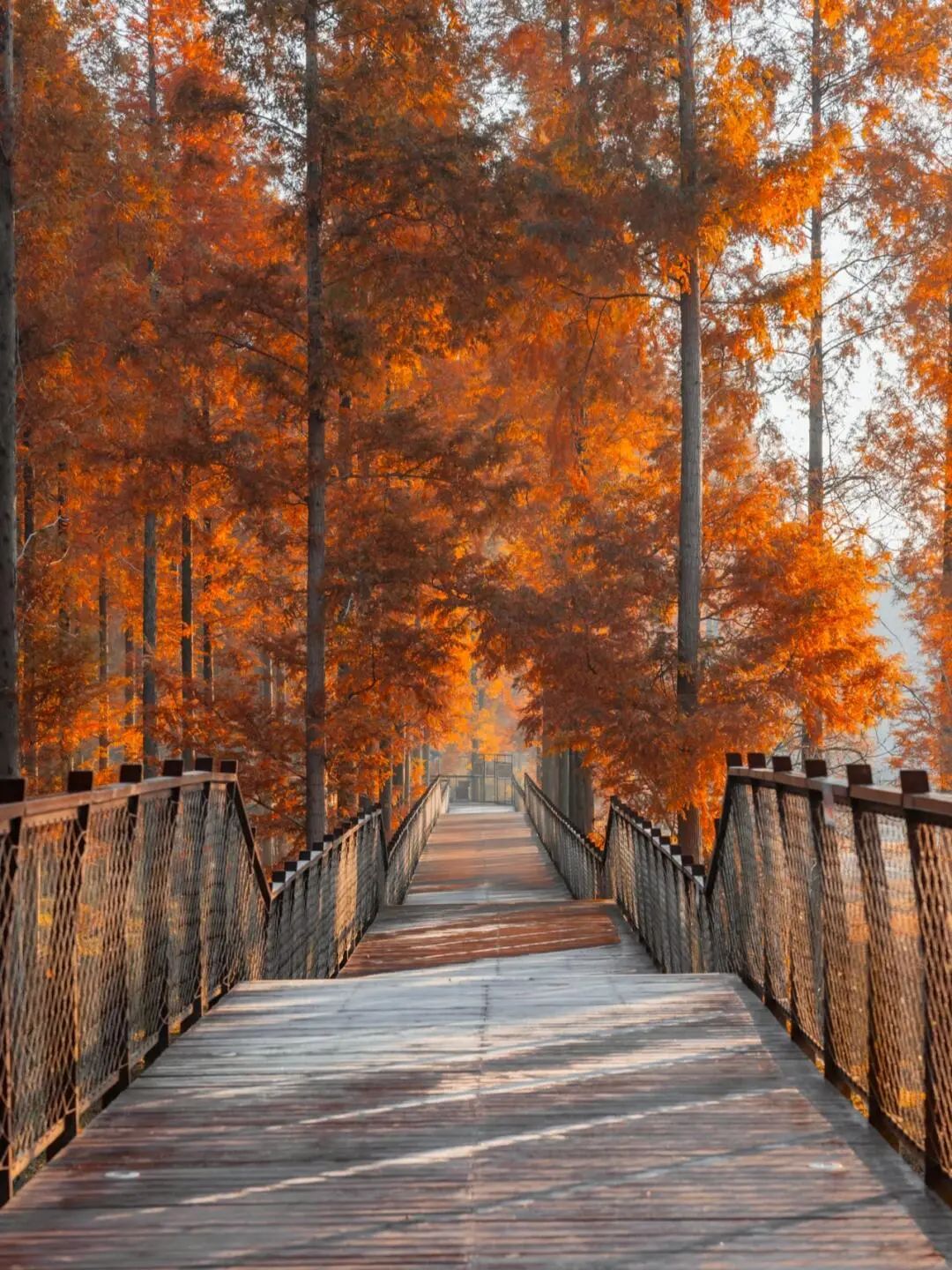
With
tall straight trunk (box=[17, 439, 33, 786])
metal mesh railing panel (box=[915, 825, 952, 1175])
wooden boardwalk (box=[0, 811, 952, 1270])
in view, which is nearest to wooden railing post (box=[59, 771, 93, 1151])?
wooden boardwalk (box=[0, 811, 952, 1270])

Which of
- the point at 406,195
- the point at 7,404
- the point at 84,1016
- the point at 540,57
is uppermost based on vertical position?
the point at 540,57

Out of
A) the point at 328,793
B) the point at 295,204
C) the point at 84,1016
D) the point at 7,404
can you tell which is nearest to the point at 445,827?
the point at 328,793

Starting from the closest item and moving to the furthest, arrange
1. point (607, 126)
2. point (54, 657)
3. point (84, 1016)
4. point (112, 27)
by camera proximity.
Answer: point (84, 1016) < point (607, 126) < point (54, 657) < point (112, 27)

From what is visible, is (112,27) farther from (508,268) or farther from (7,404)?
(7,404)

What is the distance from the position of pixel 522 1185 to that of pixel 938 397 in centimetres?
1778

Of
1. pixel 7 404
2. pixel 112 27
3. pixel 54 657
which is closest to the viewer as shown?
pixel 7 404

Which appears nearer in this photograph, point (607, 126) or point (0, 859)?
point (0, 859)

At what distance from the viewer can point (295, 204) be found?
1666 cm

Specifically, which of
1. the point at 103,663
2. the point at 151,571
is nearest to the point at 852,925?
the point at 151,571

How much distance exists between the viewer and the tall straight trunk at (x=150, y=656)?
17516mm

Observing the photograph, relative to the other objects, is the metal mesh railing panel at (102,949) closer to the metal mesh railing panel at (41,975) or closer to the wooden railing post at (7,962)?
the metal mesh railing panel at (41,975)

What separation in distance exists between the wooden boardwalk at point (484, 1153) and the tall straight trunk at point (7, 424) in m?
6.96

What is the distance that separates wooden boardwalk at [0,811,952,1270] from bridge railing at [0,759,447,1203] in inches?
7.2

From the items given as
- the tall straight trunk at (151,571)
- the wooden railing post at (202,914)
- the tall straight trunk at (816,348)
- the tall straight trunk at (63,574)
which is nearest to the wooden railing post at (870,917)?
the wooden railing post at (202,914)
